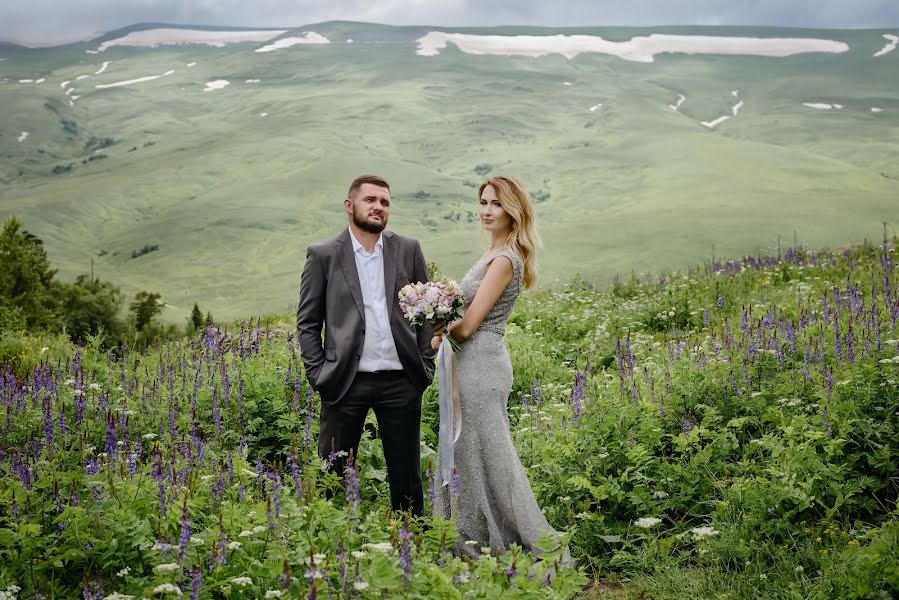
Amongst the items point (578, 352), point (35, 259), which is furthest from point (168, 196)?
point (578, 352)

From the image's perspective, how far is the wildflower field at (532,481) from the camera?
4297mm

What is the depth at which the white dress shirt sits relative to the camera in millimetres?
5891

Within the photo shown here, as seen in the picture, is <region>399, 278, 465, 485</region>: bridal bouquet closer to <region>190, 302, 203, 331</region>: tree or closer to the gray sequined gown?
the gray sequined gown

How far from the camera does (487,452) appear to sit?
A: 244 inches

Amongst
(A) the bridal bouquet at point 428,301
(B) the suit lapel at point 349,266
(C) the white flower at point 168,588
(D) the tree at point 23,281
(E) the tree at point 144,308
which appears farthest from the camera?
(E) the tree at point 144,308

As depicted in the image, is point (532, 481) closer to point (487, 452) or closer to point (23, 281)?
point (487, 452)

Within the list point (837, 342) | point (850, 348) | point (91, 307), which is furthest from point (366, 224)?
point (91, 307)

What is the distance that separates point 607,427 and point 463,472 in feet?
Answer: 5.84

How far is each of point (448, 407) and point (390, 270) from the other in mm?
1194

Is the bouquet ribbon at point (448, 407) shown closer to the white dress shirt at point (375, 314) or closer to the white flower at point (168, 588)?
the white dress shirt at point (375, 314)

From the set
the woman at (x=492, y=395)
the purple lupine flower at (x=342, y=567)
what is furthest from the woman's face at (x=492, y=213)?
the purple lupine flower at (x=342, y=567)

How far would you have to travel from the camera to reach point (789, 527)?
598cm

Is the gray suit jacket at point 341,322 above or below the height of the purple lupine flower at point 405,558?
above

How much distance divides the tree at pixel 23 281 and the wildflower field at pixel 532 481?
14.6 metres
